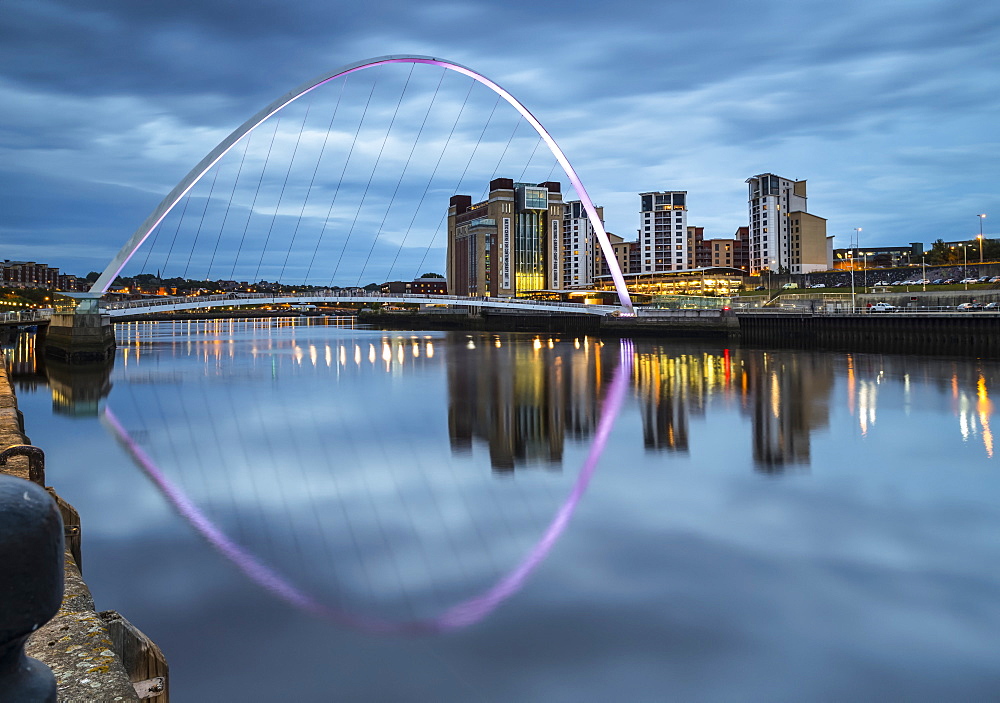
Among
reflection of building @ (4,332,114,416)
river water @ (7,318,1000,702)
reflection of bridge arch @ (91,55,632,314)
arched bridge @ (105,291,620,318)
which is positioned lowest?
river water @ (7,318,1000,702)

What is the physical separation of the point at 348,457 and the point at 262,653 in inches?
297

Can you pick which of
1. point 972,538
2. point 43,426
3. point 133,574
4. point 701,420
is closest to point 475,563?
point 133,574

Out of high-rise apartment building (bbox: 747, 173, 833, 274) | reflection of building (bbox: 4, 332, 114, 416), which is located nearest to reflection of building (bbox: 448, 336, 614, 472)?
reflection of building (bbox: 4, 332, 114, 416)

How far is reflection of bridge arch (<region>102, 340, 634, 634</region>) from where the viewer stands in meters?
5.70

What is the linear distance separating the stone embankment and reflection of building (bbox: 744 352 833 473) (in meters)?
9.38

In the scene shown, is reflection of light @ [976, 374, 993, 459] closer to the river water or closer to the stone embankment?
the river water

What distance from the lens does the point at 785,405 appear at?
17.9 m

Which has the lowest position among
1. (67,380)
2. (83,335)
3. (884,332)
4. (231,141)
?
(67,380)

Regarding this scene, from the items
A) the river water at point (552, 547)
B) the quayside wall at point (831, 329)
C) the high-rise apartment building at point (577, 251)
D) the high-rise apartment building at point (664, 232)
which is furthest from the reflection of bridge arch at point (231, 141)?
the high-rise apartment building at point (577, 251)

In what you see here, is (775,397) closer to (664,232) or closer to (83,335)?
(83,335)

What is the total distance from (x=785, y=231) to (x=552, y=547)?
350 feet

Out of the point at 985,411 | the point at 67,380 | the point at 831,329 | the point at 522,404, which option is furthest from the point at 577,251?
the point at 985,411

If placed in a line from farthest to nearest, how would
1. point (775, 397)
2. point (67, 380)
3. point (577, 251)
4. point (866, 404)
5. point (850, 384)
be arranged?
point (577, 251) → point (67, 380) → point (850, 384) → point (775, 397) → point (866, 404)

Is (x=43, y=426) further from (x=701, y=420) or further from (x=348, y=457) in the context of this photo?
(x=701, y=420)
